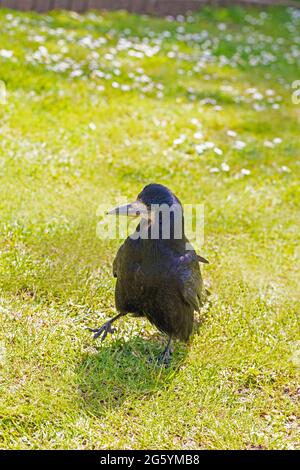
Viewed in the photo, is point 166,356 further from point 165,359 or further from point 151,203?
point 151,203

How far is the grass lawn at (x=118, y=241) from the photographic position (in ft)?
11.3

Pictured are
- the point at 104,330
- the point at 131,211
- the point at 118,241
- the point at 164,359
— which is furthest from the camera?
the point at 118,241

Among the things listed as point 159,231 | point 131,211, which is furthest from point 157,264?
point 131,211

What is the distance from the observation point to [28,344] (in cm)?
375

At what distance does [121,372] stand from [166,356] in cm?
31

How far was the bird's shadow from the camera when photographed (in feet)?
11.4

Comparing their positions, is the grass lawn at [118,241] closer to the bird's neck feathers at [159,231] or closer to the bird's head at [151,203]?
the bird's neck feathers at [159,231]

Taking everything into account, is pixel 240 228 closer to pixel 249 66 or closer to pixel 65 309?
pixel 65 309

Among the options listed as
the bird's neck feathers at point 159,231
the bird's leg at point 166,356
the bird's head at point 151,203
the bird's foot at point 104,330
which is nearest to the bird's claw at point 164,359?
the bird's leg at point 166,356

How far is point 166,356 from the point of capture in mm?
3850

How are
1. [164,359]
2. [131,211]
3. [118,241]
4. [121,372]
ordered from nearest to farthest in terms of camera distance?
[131,211]
[121,372]
[164,359]
[118,241]

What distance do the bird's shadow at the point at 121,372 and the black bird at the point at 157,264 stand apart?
10.2 inches

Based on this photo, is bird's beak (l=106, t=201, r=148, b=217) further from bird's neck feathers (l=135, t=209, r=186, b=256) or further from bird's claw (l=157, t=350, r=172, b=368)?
bird's claw (l=157, t=350, r=172, b=368)
